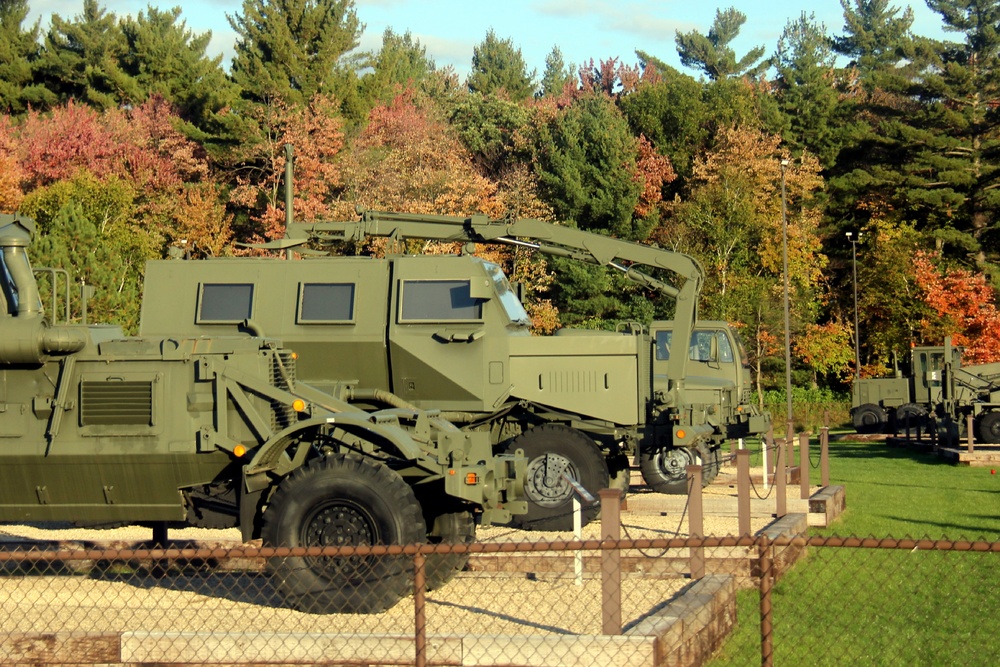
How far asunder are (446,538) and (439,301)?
4766 millimetres

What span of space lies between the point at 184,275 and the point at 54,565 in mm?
4603

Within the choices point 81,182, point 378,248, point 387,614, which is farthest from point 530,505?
point 81,182

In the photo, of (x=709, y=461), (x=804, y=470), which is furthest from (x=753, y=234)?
(x=804, y=470)

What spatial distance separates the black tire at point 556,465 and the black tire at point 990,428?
2198 cm

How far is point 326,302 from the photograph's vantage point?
50.6 feet

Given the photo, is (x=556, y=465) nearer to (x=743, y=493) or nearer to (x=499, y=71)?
(x=743, y=493)

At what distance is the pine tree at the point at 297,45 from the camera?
190 feet

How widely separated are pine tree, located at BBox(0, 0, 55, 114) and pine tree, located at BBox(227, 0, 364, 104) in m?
9.39

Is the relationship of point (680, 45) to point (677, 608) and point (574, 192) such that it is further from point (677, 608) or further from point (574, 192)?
point (677, 608)

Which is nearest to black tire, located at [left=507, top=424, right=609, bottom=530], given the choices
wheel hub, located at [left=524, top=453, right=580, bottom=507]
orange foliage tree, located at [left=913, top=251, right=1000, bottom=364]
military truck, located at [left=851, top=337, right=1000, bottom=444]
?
wheel hub, located at [left=524, top=453, right=580, bottom=507]

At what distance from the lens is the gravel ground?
9.23 m

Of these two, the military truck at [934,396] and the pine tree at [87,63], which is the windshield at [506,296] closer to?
the military truck at [934,396]

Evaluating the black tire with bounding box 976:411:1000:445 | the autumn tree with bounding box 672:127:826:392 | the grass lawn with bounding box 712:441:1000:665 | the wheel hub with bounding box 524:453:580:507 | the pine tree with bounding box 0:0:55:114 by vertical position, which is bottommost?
the grass lawn with bounding box 712:441:1000:665

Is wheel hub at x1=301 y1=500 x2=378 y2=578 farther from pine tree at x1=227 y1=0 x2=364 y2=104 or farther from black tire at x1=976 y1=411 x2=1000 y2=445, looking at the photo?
pine tree at x1=227 y1=0 x2=364 y2=104
